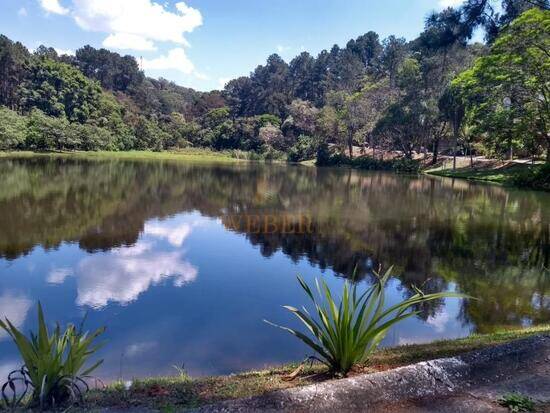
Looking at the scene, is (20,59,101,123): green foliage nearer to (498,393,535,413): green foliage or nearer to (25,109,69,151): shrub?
(25,109,69,151): shrub

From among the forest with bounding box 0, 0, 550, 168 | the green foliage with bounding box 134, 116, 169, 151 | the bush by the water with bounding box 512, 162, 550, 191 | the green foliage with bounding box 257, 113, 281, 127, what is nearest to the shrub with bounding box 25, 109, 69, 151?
the forest with bounding box 0, 0, 550, 168

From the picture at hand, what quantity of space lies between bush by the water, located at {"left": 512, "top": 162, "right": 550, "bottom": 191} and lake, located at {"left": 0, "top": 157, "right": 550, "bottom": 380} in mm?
8751

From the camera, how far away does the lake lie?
299 inches

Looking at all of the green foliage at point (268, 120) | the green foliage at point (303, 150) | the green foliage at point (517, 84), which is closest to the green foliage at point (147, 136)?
the green foliage at point (268, 120)

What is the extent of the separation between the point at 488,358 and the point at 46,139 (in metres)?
68.4

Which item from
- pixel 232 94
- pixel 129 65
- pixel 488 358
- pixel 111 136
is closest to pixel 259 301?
pixel 488 358

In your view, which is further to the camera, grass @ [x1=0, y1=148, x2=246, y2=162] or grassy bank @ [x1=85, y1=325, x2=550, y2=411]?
grass @ [x1=0, y1=148, x2=246, y2=162]

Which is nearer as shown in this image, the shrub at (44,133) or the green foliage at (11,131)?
the green foliage at (11,131)

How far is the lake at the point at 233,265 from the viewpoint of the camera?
7.59 metres

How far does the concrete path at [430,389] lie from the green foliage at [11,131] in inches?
2380

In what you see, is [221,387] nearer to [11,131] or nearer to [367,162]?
[367,162]

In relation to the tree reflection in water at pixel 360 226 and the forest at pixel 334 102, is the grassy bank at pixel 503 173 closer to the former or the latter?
the forest at pixel 334 102

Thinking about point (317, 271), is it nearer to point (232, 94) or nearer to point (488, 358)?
point (488, 358)

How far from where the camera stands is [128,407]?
12.1 feet
